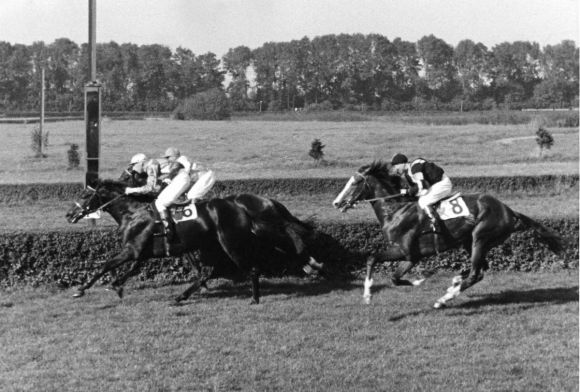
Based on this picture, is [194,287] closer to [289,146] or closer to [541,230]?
[541,230]

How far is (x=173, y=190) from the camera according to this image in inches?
323

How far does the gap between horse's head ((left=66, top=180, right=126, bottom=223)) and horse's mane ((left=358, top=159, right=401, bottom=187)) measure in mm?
2908

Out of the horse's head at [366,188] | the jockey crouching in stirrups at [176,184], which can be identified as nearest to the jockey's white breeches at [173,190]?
the jockey crouching in stirrups at [176,184]

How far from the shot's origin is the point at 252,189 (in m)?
16.3

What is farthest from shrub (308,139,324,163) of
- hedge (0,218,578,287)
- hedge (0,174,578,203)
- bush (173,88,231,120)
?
bush (173,88,231,120)

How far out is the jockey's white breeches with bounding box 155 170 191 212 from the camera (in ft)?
26.7

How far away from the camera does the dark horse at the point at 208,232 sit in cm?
805

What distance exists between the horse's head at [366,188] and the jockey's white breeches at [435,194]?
50cm

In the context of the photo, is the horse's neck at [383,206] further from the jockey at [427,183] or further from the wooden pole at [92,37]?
the wooden pole at [92,37]

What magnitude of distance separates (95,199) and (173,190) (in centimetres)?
108

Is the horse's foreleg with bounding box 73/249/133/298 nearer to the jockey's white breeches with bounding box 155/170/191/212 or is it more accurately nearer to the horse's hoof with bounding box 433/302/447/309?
the jockey's white breeches with bounding box 155/170/191/212

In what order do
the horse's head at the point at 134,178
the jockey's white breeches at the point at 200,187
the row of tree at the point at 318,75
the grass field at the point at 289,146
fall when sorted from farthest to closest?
the row of tree at the point at 318,75 < the grass field at the point at 289,146 < the horse's head at the point at 134,178 < the jockey's white breeches at the point at 200,187

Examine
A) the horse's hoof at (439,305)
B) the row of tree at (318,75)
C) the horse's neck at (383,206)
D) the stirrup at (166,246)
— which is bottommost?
the horse's hoof at (439,305)

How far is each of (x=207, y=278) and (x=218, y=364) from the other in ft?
8.01
